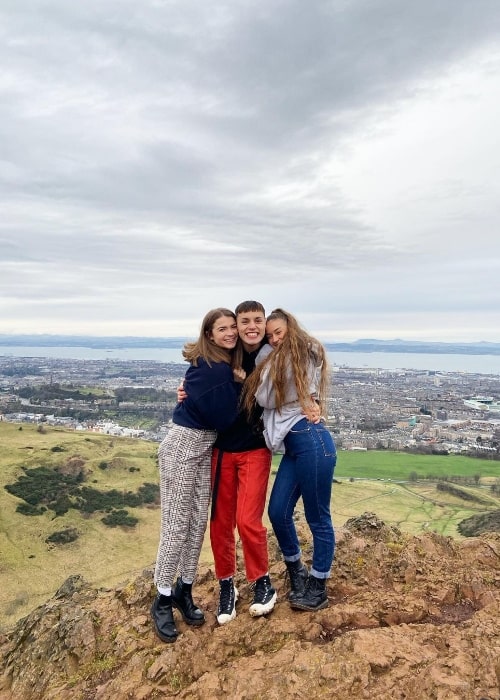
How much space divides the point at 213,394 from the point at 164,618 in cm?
225

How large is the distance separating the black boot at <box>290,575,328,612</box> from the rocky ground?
0.28ft

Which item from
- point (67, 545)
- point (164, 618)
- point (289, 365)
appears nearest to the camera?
point (289, 365)

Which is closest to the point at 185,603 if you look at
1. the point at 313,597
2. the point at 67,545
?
the point at 313,597

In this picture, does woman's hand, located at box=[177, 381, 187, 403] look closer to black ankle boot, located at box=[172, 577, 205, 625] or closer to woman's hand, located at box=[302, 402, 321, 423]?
woman's hand, located at box=[302, 402, 321, 423]

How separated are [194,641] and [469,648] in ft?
7.70

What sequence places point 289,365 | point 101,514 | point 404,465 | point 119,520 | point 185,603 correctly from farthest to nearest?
point 404,465 → point 101,514 → point 119,520 → point 185,603 → point 289,365

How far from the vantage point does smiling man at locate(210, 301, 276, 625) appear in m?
4.54

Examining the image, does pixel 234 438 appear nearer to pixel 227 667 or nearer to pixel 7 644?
pixel 227 667

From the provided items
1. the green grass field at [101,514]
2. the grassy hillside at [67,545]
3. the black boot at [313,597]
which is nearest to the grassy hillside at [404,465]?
the green grass field at [101,514]

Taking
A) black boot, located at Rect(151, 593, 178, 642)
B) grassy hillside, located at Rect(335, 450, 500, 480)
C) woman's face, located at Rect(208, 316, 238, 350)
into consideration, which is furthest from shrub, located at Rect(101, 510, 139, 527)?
woman's face, located at Rect(208, 316, 238, 350)

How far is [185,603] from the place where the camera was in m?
4.84

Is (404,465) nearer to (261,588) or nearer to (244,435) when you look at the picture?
(261,588)

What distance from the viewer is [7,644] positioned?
18.1 feet

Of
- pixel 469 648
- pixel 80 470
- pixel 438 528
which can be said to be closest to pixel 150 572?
pixel 469 648
